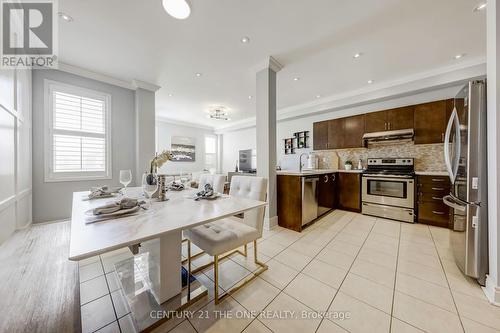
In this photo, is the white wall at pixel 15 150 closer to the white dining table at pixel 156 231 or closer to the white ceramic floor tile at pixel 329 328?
the white dining table at pixel 156 231

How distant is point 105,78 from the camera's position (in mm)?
3371

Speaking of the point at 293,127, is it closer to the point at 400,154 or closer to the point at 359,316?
the point at 400,154

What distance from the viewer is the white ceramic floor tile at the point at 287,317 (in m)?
1.17

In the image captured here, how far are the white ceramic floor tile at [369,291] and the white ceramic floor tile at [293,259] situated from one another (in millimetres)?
412

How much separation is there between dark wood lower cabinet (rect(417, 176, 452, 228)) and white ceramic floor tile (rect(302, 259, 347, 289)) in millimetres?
2371

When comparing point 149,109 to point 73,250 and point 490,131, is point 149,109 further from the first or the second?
point 490,131

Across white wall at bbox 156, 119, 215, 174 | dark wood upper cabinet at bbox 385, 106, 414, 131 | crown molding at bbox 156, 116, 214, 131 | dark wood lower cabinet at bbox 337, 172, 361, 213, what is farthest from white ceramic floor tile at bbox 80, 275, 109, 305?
crown molding at bbox 156, 116, 214, 131

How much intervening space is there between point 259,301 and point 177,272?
0.69 meters

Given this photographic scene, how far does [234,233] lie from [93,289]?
4.30ft

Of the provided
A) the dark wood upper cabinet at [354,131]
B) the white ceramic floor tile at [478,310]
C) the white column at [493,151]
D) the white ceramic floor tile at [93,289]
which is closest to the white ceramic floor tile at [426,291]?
the white ceramic floor tile at [478,310]

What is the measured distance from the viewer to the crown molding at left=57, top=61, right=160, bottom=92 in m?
3.01

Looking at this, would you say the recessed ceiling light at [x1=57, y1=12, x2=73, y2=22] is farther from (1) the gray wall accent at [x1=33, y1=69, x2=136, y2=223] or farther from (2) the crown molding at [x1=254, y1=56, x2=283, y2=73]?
(2) the crown molding at [x1=254, y1=56, x2=283, y2=73]

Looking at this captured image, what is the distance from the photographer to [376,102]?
3922 mm

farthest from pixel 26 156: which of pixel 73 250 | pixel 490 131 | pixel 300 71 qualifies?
pixel 490 131
